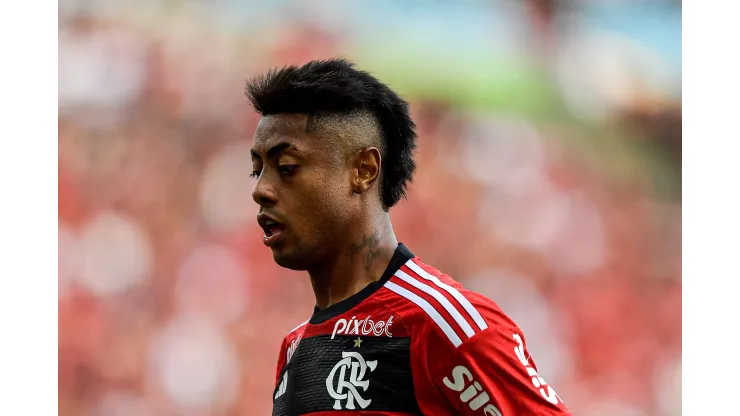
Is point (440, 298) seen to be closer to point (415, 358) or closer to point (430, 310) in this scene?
point (430, 310)

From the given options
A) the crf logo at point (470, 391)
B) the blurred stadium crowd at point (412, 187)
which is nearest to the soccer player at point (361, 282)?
the crf logo at point (470, 391)

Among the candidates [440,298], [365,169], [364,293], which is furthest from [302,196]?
[440,298]

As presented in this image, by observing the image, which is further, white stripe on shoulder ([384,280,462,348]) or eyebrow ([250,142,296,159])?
eyebrow ([250,142,296,159])

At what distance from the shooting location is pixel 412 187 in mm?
5844

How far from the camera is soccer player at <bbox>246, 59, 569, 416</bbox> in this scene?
2104 millimetres

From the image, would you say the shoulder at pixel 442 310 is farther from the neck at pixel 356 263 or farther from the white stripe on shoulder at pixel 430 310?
the neck at pixel 356 263

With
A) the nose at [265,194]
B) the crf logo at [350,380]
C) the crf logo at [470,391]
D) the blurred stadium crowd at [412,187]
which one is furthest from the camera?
the blurred stadium crowd at [412,187]

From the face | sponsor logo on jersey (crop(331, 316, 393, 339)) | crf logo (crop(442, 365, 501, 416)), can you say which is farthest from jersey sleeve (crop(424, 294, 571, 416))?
the face

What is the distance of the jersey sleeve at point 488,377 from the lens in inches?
80.9

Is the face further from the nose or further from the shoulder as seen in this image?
the shoulder

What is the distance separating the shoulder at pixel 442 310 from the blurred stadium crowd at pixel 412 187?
3.38 m

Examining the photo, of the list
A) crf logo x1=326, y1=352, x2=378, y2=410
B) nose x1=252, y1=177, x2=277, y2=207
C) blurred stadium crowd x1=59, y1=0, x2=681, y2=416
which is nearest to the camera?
crf logo x1=326, y1=352, x2=378, y2=410

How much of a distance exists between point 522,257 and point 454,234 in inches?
18.8

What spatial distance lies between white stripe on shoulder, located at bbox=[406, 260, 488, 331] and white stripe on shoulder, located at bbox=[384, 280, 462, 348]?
0.07m
